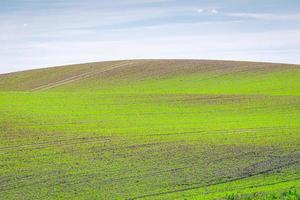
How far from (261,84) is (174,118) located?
23659 millimetres

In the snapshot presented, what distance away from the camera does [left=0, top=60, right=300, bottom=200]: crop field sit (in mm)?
20038

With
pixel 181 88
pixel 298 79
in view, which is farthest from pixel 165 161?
pixel 298 79

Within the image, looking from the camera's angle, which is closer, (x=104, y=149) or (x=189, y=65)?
(x=104, y=149)

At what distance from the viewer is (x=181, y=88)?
193 ft

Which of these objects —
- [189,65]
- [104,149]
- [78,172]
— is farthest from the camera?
[189,65]

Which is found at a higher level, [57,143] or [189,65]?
[189,65]

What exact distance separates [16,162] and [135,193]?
23.5ft

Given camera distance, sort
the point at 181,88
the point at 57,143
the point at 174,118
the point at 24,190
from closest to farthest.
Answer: the point at 24,190 → the point at 57,143 → the point at 174,118 → the point at 181,88

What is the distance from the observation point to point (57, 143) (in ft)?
94.2

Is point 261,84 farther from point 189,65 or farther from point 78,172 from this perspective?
point 78,172

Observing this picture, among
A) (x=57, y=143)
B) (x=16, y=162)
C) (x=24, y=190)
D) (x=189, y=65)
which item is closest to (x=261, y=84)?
(x=189, y=65)

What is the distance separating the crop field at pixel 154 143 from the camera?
2004 centimetres

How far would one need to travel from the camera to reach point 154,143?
2841 cm

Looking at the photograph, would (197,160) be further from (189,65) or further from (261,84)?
(189,65)
